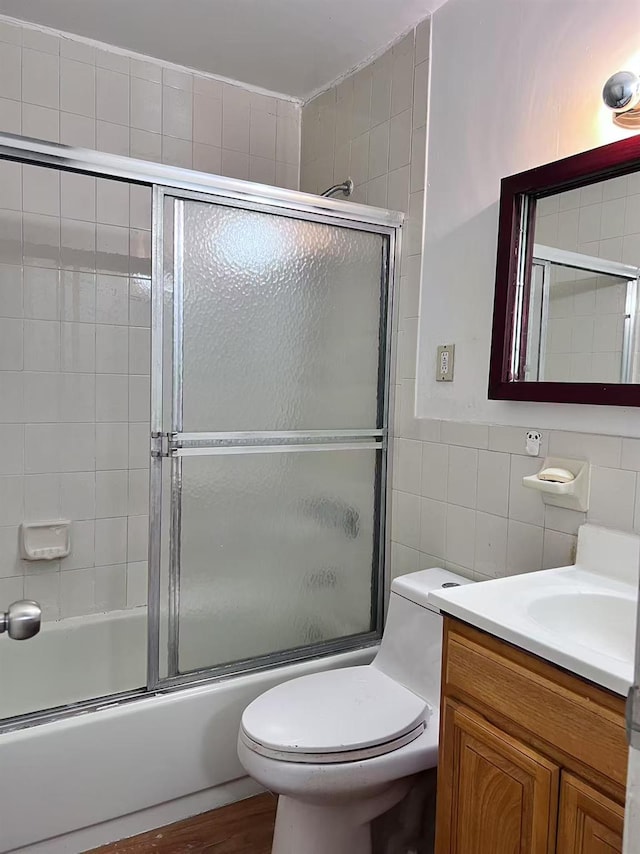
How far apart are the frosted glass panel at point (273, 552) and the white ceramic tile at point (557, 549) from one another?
707 millimetres

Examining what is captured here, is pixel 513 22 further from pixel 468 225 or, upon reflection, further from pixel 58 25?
pixel 58 25

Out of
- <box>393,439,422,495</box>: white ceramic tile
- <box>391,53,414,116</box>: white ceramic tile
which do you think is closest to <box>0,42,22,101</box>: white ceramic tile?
<box>391,53,414,116</box>: white ceramic tile

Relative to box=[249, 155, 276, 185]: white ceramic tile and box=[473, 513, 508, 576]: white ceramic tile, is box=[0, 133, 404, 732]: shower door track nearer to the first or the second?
box=[473, 513, 508, 576]: white ceramic tile

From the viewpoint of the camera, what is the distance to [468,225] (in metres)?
1.96

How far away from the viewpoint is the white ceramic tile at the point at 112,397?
2447 millimetres

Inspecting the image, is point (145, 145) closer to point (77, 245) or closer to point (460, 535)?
point (77, 245)

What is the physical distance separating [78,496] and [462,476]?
57.0 inches

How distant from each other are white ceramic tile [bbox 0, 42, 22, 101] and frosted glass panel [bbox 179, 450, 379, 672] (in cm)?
148

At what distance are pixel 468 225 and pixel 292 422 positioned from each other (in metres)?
0.82

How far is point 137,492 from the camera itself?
2.55 m

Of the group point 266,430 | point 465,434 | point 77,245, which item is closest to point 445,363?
point 465,434

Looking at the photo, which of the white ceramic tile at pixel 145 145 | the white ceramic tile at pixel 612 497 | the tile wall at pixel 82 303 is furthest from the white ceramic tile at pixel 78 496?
the white ceramic tile at pixel 612 497

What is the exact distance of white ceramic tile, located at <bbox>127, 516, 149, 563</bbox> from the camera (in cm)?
255

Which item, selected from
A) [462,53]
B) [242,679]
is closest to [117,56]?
[462,53]
